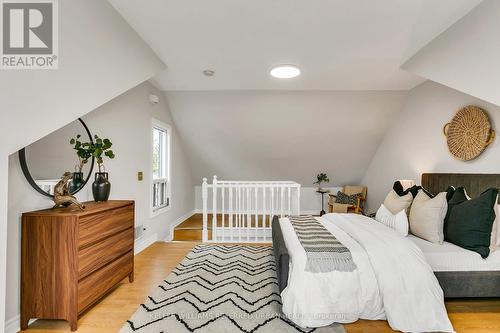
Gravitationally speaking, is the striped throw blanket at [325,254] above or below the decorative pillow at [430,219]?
below

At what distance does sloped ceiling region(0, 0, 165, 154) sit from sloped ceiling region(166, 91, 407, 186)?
7.63ft

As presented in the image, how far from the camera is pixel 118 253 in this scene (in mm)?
2479


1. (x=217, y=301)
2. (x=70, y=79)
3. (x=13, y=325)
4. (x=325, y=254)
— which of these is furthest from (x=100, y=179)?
(x=325, y=254)

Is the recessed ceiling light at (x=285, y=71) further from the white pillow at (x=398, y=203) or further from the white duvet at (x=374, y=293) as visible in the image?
the white duvet at (x=374, y=293)

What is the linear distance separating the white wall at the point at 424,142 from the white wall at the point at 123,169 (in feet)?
13.8

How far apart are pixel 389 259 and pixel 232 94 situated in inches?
140

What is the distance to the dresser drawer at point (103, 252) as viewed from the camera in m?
1.99

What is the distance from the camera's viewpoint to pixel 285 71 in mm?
3496

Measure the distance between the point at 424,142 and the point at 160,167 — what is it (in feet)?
14.4

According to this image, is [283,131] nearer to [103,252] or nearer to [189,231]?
[189,231]

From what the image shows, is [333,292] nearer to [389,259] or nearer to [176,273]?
[389,259]

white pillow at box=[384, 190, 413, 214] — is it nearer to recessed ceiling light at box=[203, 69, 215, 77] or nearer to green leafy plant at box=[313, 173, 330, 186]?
recessed ceiling light at box=[203, 69, 215, 77]

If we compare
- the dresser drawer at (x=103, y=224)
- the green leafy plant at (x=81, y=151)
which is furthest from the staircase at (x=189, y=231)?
the green leafy plant at (x=81, y=151)

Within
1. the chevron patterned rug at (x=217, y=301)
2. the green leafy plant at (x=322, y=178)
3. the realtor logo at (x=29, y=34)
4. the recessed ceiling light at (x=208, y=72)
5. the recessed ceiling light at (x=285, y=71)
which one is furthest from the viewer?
the green leafy plant at (x=322, y=178)
